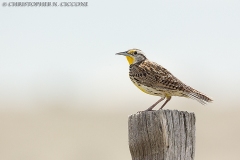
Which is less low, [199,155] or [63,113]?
[63,113]

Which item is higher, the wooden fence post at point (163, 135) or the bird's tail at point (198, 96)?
the bird's tail at point (198, 96)

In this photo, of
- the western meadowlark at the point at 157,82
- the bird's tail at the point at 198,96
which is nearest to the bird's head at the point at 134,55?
the western meadowlark at the point at 157,82

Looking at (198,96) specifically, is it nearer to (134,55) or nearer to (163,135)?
(134,55)

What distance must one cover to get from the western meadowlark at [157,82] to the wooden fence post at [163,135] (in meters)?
1.25

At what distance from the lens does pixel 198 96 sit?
5625 mm

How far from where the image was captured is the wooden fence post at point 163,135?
4.26 meters

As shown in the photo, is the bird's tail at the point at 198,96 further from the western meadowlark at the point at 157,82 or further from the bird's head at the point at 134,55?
the bird's head at the point at 134,55

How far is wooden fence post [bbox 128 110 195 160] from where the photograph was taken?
4.26 meters

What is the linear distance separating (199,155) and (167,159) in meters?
10.9

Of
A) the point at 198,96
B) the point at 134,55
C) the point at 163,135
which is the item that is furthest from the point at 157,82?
the point at 163,135

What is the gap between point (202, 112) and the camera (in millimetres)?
21234

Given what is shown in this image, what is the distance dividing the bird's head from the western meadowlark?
0.06ft

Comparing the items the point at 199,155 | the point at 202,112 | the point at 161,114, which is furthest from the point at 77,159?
the point at 161,114

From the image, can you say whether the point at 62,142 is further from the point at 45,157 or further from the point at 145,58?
the point at 145,58
